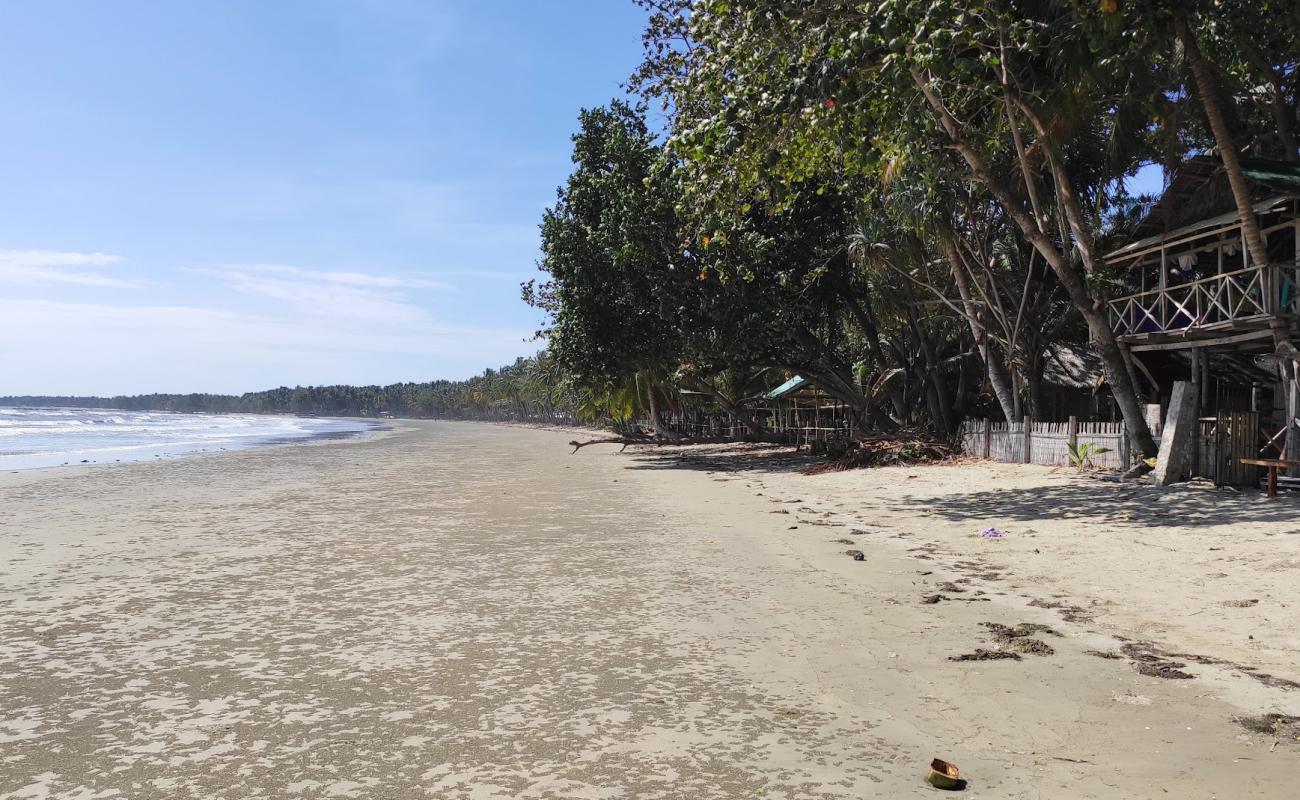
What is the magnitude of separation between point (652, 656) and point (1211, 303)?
14426 millimetres

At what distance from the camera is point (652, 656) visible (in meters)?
5.70

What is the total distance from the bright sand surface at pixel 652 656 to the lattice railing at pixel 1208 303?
4.14 metres

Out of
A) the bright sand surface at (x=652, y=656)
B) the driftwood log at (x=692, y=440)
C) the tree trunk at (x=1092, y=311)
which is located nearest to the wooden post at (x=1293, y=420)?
the bright sand surface at (x=652, y=656)

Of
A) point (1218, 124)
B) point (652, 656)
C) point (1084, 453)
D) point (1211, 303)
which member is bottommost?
point (652, 656)

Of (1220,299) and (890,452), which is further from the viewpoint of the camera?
(890,452)

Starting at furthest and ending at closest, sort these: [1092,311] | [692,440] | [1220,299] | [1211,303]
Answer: [692,440]
[1092,311]
[1220,299]
[1211,303]

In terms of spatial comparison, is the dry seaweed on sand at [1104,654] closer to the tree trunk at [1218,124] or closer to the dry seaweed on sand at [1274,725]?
the dry seaweed on sand at [1274,725]

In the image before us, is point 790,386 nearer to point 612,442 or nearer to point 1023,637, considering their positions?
point 612,442

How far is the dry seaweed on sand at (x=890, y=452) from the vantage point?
22.1m

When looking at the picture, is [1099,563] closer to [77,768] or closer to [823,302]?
[77,768]

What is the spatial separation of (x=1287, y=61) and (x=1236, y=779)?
2142 centimetres

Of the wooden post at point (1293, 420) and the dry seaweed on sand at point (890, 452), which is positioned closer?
the wooden post at point (1293, 420)

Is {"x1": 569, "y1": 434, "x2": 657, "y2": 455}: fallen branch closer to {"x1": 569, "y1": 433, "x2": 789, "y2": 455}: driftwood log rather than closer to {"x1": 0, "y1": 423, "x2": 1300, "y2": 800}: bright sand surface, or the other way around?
{"x1": 569, "y1": 433, "x2": 789, "y2": 455}: driftwood log

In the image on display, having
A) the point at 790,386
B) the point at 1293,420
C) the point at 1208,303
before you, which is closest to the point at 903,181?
the point at 1208,303
